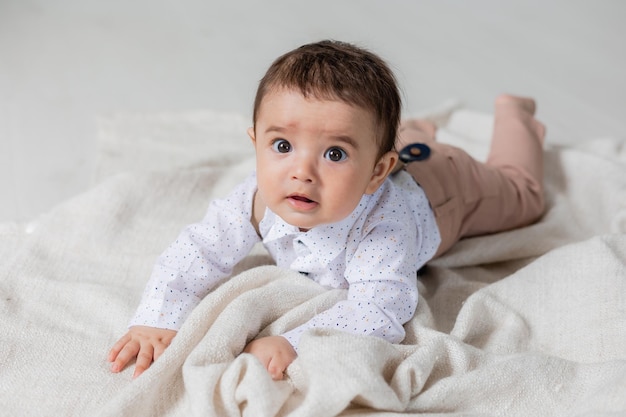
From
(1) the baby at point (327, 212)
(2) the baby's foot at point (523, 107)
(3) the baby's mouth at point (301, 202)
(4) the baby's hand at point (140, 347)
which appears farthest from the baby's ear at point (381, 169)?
(2) the baby's foot at point (523, 107)

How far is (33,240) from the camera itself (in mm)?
1475

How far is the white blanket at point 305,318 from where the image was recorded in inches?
42.8

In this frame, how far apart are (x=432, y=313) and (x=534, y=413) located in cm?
31

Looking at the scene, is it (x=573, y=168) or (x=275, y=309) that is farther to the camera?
(x=573, y=168)

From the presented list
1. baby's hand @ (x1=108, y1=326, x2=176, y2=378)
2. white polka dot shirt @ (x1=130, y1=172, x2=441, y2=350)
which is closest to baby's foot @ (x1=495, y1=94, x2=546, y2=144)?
white polka dot shirt @ (x1=130, y1=172, x2=441, y2=350)

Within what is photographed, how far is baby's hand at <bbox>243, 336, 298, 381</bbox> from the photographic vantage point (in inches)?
44.6

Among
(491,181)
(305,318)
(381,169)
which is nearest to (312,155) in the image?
(381,169)

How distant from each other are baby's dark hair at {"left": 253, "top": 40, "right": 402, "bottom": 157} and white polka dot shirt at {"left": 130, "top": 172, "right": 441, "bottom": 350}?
0.44 ft

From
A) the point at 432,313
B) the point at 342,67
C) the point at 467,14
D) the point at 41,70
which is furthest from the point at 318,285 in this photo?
the point at 467,14

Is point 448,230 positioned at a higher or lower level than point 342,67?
lower

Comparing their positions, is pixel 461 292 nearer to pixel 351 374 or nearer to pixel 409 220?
pixel 409 220

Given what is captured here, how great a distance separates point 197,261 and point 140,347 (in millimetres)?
157

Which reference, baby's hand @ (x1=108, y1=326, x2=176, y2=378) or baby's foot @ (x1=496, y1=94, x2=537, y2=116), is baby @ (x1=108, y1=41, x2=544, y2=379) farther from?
baby's foot @ (x1=496, y1=94, x2=537, y2=116)

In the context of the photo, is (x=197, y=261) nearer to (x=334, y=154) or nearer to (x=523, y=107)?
(x=334, y=154)
